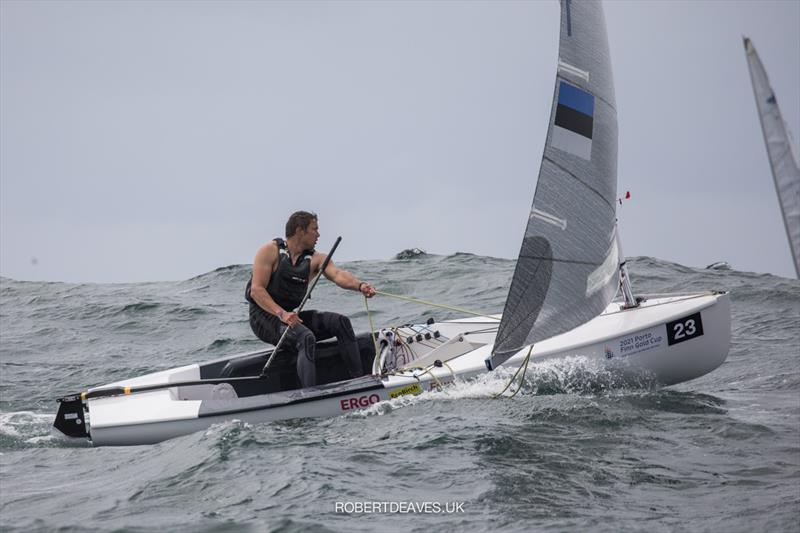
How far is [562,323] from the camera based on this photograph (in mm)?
6340

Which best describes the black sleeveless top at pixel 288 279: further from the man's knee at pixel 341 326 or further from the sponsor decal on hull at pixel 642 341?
the sponsor decal on hull at pixel 642 341

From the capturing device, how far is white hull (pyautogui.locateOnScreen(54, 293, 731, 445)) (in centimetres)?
666

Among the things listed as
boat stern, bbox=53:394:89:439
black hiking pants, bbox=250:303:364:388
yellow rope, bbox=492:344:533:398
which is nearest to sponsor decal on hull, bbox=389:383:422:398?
yellow rope, bbox=492:344:533:398

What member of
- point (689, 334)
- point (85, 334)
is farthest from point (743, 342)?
point (85, 334)

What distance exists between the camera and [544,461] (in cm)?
545

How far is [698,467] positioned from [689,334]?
1636 mm

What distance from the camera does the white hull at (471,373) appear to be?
6.66 meters

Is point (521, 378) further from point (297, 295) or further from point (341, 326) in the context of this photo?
point (297, 295)

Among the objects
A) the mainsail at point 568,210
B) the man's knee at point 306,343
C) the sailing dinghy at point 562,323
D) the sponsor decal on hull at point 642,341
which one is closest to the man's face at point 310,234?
the man's knee at point 306,343

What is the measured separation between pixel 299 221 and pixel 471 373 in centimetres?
179

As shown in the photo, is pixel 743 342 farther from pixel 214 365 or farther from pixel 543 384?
pixel 214 365

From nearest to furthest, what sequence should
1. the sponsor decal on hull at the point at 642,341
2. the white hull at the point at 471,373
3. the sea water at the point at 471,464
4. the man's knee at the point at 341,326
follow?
1. the sea water at the point at 471,464
2. the white hull at the point at 471,373
3. the sponsor decal on hull at the point at 642,341
4. the man's knee at the point at 341,326

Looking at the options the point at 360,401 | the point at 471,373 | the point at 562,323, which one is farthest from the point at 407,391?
the point at 562,323

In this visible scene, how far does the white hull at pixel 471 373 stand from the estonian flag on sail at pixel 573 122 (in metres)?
1.39
